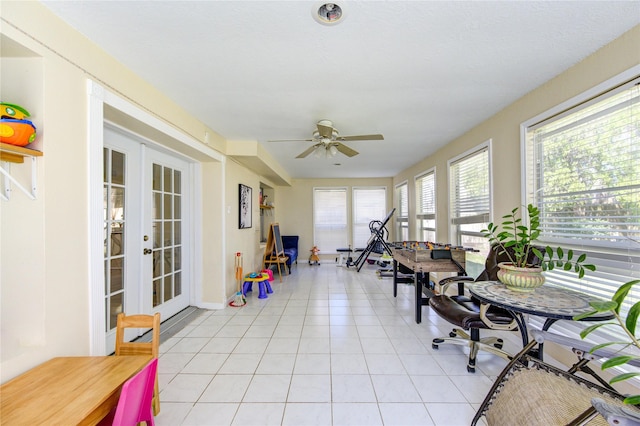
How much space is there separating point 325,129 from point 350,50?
1042 millimetres

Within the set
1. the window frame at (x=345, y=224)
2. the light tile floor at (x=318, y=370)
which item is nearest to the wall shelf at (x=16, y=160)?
the light tile floor at (x=318, y=370)

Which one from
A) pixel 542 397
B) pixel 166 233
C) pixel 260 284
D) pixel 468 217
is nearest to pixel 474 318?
pixel 542 397

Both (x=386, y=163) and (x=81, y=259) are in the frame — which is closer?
(x=81, y=259)

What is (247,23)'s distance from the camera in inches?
58.8

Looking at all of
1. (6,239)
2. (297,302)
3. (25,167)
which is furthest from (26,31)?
(297,302)

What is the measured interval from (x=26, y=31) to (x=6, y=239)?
3.53ft

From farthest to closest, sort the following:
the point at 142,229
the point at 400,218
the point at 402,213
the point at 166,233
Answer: the point at 400,218
the point at 402,213
the point at 166,233
the point at 142,229

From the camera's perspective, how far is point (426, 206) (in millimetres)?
4977

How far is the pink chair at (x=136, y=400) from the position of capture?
0.95m

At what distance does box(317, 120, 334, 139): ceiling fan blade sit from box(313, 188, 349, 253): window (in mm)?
4443

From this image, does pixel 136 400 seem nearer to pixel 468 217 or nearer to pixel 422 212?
pixel 468 217

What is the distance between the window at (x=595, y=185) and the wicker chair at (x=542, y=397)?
0.92 meters

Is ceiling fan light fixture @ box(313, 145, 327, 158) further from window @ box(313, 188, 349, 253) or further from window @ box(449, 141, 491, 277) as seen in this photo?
window @ box(313, 188, 349, 253)

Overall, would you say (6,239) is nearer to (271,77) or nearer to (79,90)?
(79,90)
